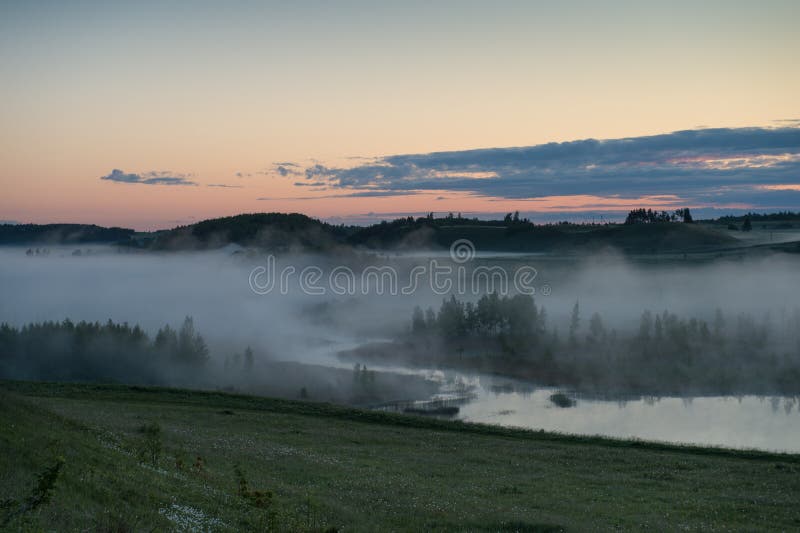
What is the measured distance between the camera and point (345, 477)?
117ft

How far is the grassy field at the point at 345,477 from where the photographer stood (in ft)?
65.6

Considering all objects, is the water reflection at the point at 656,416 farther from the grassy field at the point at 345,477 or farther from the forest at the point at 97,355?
the forest at the point at 97,355

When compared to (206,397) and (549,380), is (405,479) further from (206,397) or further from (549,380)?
(549,380)

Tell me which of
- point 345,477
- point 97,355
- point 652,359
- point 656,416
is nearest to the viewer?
point 345,477

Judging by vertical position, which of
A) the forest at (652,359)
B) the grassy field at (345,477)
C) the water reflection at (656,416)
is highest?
the grassy field at (345,477)

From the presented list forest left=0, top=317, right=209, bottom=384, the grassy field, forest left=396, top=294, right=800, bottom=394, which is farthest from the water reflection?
forest left=0, top=317, right=209, bottom=384

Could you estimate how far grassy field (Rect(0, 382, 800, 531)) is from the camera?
2000 cm

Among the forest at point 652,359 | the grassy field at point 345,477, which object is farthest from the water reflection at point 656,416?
the grassy field at point 345,477

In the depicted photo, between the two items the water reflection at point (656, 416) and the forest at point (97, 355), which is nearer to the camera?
the water reflection at point (656, 416)

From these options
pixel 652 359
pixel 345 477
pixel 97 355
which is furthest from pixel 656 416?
pixel 97 355

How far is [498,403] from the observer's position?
384ft

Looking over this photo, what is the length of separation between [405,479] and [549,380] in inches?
4660

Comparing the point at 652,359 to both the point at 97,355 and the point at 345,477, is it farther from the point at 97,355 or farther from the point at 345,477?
the point at 345,477

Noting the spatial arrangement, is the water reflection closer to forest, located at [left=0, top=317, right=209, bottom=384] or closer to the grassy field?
the grassy field
